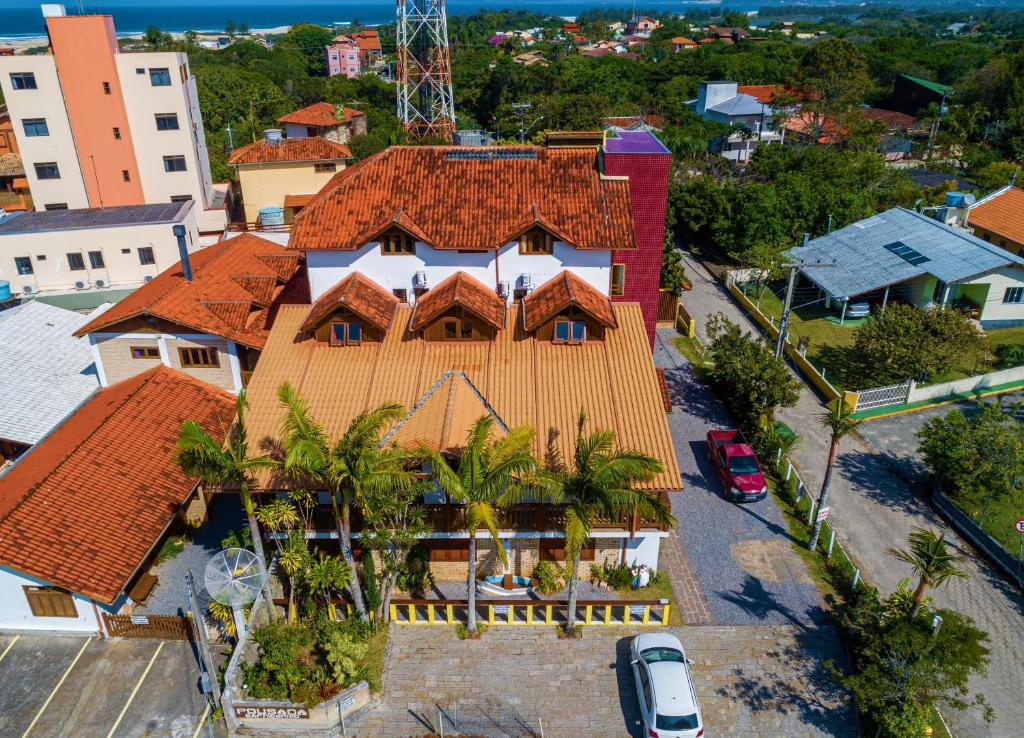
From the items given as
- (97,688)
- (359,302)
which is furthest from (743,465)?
(97,688)

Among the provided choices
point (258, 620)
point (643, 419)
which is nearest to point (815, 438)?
point (643, 419)

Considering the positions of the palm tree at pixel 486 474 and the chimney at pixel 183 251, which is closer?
the palm tree at pixel 486 474

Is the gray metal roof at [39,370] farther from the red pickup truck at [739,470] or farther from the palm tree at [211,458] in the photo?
the red pickup truck at [739,470]

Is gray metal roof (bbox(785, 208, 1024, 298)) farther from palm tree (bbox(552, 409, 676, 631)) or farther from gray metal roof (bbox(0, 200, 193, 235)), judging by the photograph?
gray metal roof (bbox(0, 200, 193, 235))

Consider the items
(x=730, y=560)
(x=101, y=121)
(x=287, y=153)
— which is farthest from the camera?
(x=287, y=153)

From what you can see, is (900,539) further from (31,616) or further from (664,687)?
(31,616)

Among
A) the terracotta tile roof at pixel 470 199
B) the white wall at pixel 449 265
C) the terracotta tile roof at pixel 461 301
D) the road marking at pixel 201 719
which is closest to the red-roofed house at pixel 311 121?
the terracotta tile roof at pixel 470 199
